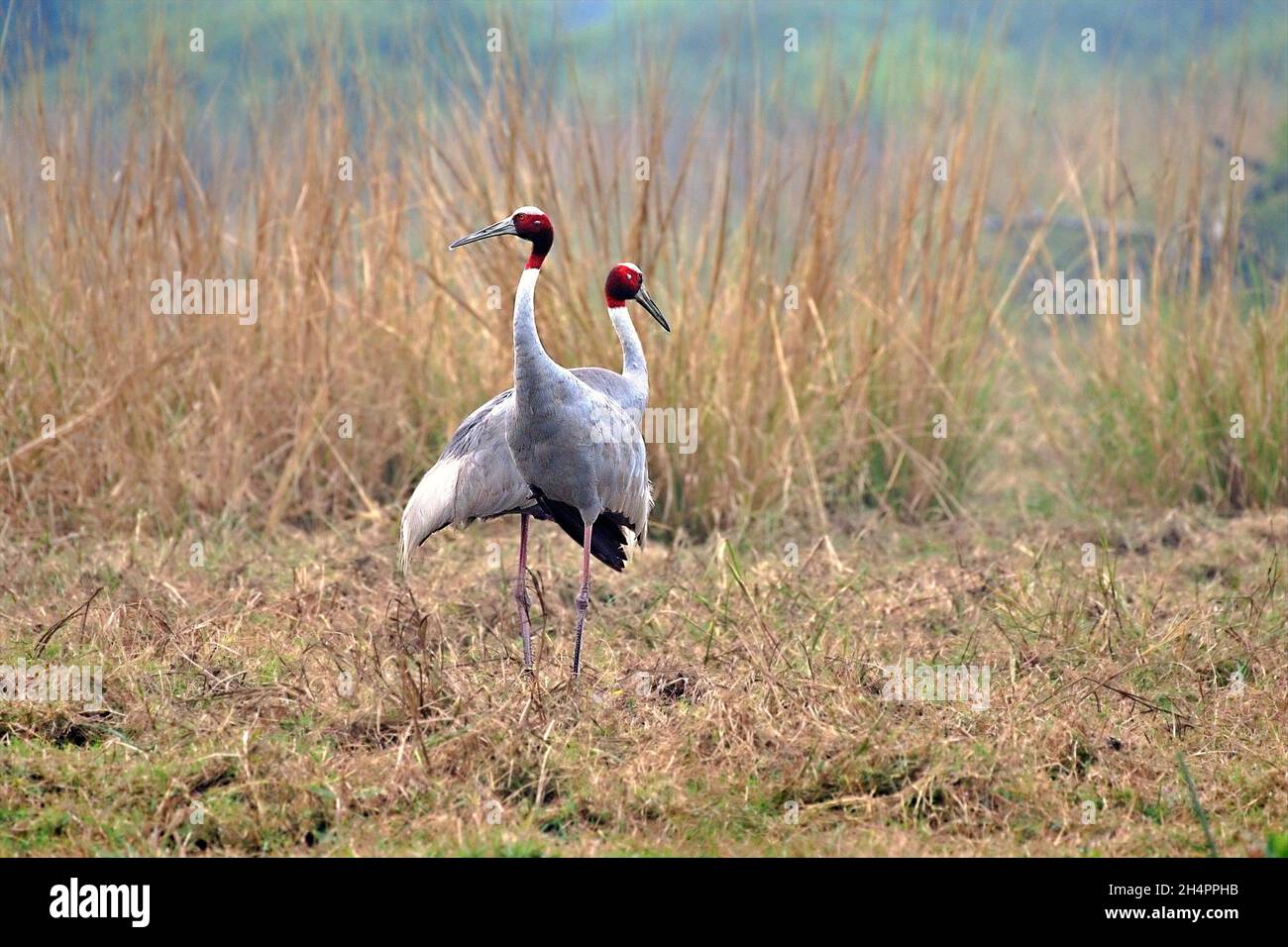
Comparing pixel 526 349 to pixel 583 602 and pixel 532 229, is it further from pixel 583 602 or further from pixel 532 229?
pixel 583 602

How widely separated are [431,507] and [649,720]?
131cm

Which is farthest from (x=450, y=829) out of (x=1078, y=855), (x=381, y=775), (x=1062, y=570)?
(x=1062, y=570)

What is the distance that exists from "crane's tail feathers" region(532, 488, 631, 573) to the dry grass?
0.87ft

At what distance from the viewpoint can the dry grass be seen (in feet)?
→ 12.1

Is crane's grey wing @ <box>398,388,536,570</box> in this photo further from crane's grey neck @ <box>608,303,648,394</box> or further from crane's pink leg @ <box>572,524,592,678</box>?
crane's grey neck @ <box>608,303,648,394</box>

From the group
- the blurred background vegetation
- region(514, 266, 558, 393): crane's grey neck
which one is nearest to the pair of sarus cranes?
region(514, 266, 558, 393): crane's grey neck

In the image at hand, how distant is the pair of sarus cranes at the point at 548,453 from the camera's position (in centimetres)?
474

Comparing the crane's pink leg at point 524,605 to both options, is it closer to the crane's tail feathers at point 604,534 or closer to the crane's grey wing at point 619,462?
the crane's tail feathers at point 604,534

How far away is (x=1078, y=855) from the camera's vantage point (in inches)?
140

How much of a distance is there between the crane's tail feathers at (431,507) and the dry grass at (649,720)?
0.27 meters

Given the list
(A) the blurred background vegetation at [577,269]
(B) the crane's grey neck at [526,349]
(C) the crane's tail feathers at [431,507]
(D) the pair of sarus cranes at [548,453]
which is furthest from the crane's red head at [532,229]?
(A) the blurred background vegetation at [577,269]

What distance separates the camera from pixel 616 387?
5.20 m

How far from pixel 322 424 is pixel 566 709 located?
312 cm

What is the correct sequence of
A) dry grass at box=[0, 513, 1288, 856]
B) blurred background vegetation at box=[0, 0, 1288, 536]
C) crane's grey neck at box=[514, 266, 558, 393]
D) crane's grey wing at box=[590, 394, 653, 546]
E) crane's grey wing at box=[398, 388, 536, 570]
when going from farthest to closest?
blurred background vegetation at box=[0, 0, 1288, 536] < crane's grey wing at box=[398, 388, 536, 570] < crane's grey wing at box=[590, 394, 653, 546] < crane's grey neck at box=[514, 266, 558, 393] < dry grass at box=[0, 513, 1288, 856]
